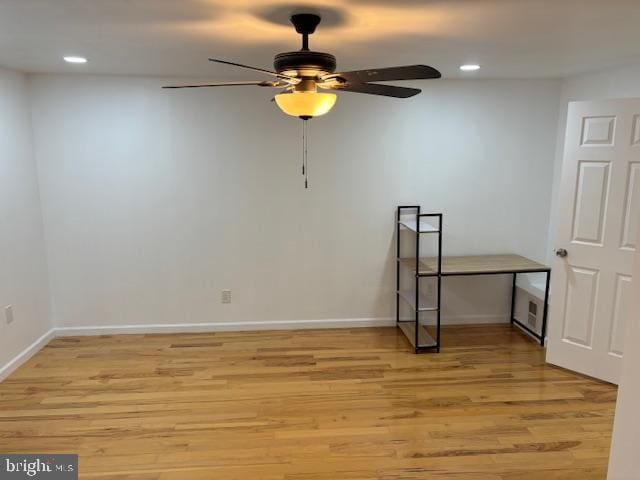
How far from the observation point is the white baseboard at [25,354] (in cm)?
353

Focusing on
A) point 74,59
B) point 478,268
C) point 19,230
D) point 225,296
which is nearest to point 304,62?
point 74,59

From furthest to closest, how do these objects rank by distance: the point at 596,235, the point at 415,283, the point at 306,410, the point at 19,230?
the point at 415,283 → the point at 19,230 → the point at 596,235 → the point at 306,410

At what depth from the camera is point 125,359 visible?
12.5ft

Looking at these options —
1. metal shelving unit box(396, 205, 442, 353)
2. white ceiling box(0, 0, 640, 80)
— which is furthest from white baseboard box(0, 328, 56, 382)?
metal shelving unit box(396, 205, 442, 353)

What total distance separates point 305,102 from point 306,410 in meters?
2.00

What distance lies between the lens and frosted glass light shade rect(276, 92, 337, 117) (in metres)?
2.00

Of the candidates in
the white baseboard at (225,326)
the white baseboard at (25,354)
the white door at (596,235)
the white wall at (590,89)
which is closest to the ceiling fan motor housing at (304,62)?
the white door at (596,235)

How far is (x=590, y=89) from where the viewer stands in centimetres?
379

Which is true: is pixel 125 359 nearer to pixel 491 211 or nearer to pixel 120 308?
pixel 120 308

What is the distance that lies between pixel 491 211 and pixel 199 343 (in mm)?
2914

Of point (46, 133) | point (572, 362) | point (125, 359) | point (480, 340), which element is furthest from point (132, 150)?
point (572, 362)

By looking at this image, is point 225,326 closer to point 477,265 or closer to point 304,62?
point 477,265

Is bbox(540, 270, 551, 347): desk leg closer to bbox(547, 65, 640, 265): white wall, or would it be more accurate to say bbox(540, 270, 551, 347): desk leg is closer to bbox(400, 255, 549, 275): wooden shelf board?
bbox(400, 255, 549, 275): wooden shelf board

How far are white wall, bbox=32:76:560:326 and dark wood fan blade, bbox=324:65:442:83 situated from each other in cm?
219
